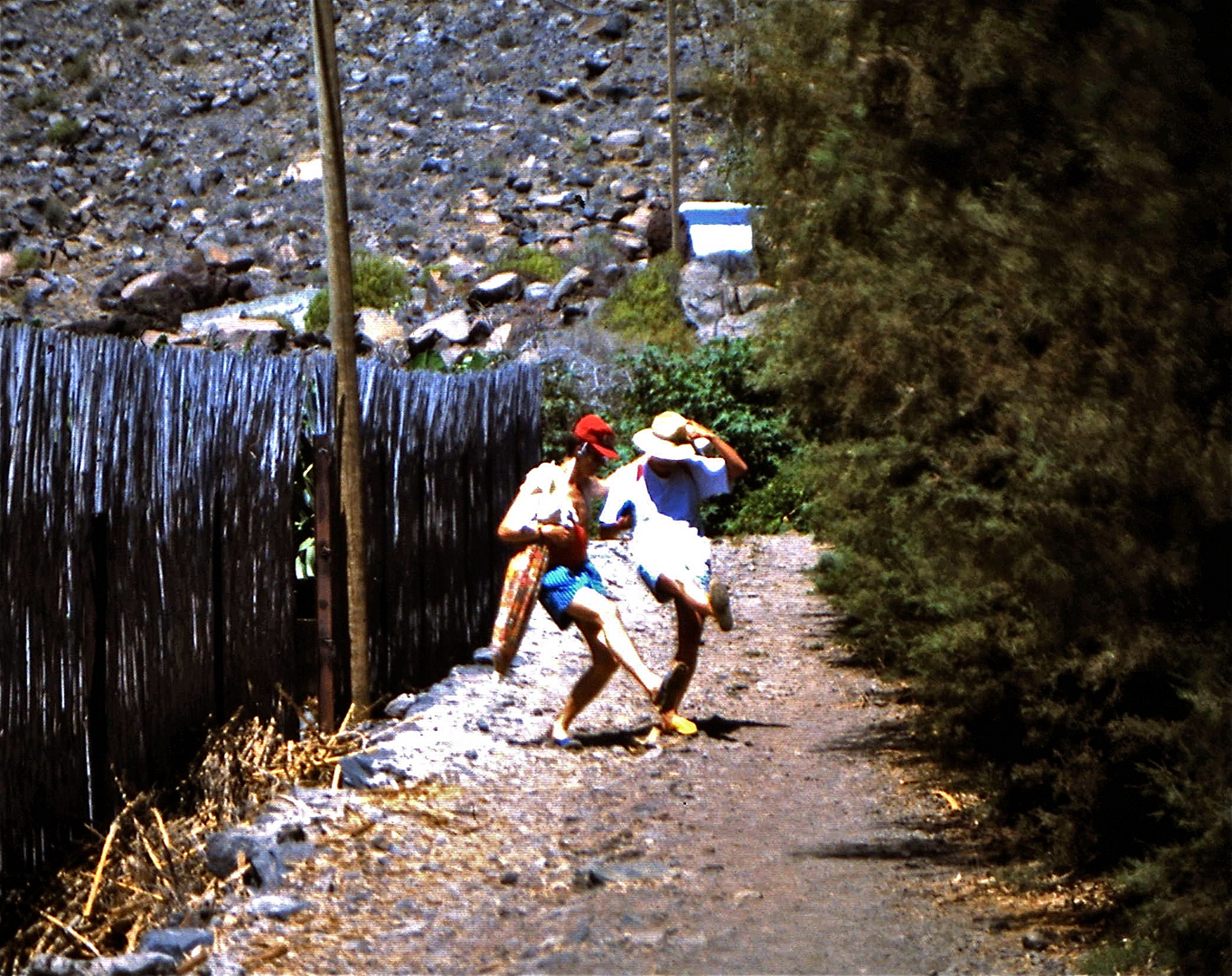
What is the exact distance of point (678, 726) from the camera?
9.09 meters

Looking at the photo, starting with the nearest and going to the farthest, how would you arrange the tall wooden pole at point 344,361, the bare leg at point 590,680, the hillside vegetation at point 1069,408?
the hillside vegetation at point 1069,408 < the bare leg at point 590,680 < the tall wooden pole at point 344,361

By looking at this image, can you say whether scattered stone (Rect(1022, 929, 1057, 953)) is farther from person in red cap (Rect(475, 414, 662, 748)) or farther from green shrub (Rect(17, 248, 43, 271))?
green shrub (Rect(17, 248, 43, 271))

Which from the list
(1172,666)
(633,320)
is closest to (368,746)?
(1172,666)

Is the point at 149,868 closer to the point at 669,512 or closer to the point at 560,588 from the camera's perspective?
the point at 560,588

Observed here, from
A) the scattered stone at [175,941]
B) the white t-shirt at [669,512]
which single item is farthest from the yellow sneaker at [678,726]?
the scattered stone at [175,941]

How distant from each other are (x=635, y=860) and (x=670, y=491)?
111 inches

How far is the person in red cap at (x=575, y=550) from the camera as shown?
867cm

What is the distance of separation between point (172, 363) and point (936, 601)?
331 centimetres

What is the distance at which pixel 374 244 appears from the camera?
5031 cm

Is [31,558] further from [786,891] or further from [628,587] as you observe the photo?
[628,587]

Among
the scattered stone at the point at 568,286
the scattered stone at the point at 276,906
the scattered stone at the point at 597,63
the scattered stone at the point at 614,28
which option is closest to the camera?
the scattered stone at the point at 276,906

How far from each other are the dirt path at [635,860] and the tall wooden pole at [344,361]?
54cm

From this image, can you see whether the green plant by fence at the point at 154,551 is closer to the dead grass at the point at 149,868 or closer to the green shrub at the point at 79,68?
the dead grass at the point at 149,868

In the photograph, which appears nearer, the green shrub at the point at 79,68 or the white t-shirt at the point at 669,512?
the white t-shirt at the point at 669,512
